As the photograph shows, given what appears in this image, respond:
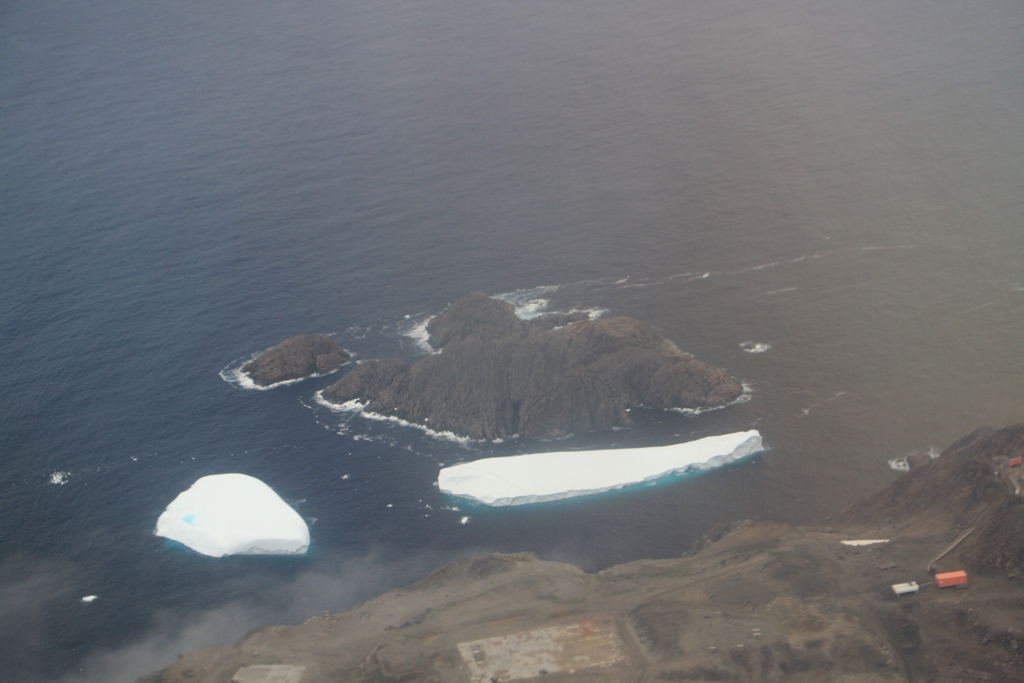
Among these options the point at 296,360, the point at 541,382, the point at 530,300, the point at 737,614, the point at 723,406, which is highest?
the point at 530,300

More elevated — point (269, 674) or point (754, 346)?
point (754, 346)

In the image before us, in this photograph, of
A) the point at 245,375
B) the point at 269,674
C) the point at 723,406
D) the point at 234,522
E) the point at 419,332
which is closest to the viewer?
the point at 269,674

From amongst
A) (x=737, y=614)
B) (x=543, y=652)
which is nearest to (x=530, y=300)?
(x=737, y=614)

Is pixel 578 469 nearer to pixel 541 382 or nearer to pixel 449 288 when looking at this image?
pixel 541 382

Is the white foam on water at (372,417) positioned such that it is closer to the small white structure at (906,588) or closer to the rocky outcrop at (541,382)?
the rocky outcrop at (541,382)

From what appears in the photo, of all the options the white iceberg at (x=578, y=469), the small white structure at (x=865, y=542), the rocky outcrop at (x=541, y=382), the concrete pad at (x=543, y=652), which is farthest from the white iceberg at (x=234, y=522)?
the small white structure at (x=865, y=542)

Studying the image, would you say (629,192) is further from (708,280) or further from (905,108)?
(905,108)
